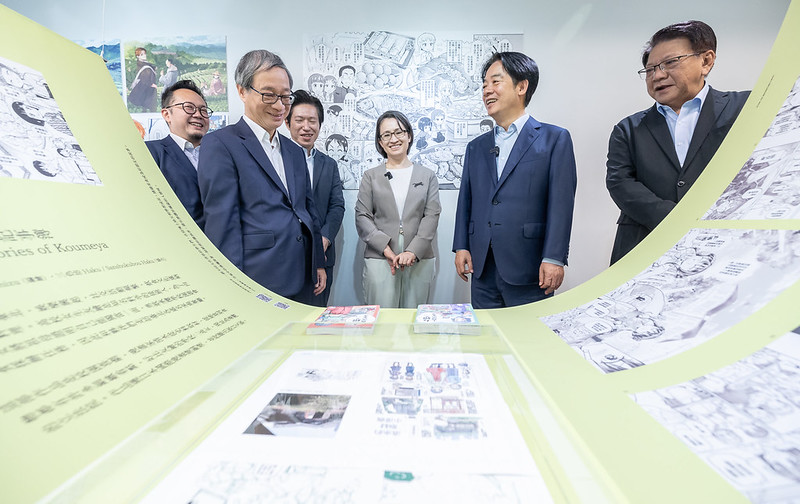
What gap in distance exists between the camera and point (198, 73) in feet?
7.57

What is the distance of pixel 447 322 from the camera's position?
2.21 feet

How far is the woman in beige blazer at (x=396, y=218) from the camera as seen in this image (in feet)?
6.99

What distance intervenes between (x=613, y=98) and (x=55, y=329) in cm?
260

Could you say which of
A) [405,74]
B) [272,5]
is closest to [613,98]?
[405,74]

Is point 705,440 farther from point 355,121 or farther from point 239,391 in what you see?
point 355,121

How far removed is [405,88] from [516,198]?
1.17m

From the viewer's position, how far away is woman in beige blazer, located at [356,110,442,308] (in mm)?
2131

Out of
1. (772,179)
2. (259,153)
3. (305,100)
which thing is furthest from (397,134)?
(772,179)

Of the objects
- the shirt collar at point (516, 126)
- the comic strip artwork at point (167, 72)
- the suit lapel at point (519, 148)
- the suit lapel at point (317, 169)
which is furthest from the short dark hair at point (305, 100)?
the suit lapel at point (519, 148)

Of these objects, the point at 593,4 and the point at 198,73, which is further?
the point at 198,73

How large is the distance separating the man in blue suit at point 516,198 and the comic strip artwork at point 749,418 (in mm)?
1122

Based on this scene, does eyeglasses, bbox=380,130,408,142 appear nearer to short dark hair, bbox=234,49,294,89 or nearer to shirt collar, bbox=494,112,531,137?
shirt collar, bbox=494,112,531,137

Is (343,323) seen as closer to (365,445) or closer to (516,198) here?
(365,445)

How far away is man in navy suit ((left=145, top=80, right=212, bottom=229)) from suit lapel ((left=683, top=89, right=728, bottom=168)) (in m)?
1.94
